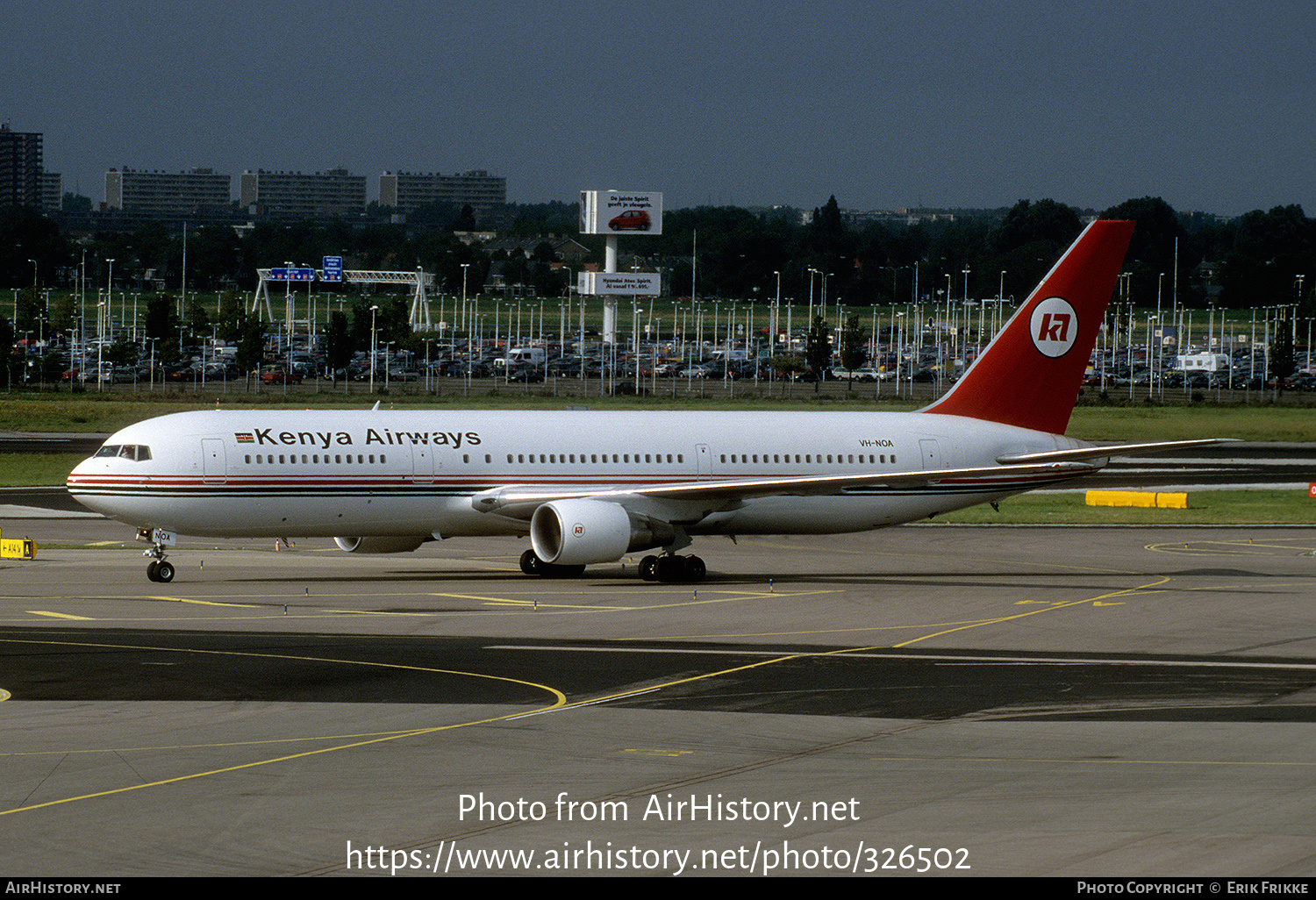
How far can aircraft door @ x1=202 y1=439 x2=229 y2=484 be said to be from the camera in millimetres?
41031

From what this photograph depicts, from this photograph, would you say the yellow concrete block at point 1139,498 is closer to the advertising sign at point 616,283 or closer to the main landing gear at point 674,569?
the main landing gear at point 674,569

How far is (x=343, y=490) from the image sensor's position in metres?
42.1

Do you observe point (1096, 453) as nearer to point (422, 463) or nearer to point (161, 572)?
point (422, 463)

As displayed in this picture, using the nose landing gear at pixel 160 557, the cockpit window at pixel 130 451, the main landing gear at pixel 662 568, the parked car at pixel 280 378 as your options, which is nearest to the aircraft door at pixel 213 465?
the cockpit window at pixel 130 451

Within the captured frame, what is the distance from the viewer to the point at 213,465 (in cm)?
4116

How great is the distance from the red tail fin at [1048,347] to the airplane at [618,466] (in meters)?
0.06

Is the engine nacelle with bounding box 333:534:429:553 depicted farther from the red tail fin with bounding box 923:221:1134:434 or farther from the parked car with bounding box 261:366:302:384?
the parked car with bounding box 261:366:302:384

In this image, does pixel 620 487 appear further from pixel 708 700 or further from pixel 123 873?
pixel 123 873

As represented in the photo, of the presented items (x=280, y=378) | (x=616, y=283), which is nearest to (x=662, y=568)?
(x=280, y=378)

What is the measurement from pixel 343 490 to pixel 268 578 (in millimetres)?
3465

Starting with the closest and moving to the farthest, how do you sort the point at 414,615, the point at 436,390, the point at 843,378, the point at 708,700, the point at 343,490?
1. the point at 708,700
2. the point at 414,615
3. the point at 343,490
4. the point at 436,390
5. the point at 843,378

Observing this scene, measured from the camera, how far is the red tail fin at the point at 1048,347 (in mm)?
50469

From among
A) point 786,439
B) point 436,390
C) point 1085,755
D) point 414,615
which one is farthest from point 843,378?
point 1085,755

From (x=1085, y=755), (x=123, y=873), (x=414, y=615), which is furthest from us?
(x=414, y=615)
